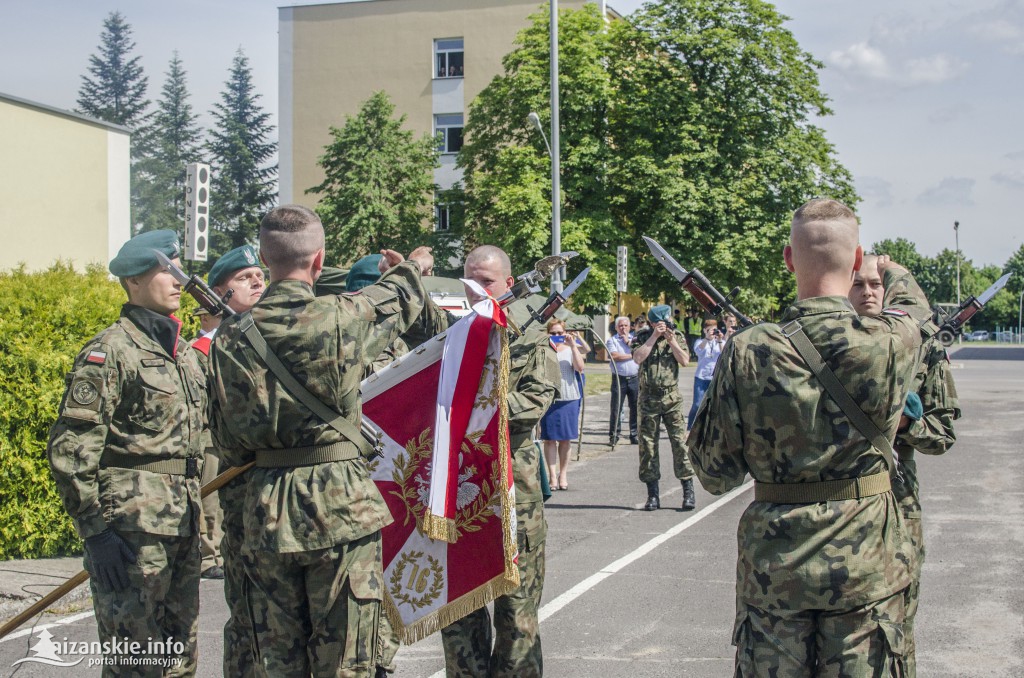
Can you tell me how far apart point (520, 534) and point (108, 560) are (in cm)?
180

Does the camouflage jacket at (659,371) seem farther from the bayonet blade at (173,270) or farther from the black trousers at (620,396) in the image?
the bayonet blade at (173,270)

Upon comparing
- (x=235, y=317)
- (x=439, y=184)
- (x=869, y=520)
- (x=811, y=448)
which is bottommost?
(x=869, y=520)

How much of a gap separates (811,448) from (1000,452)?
13.2m

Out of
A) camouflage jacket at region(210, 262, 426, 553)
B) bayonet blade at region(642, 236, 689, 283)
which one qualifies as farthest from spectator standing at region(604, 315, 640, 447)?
camouflage jacket at region(210, 262, 426, 553)

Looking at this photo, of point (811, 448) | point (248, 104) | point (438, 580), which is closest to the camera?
point (811, 448)

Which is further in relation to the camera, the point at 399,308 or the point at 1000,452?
the point at 1000,452

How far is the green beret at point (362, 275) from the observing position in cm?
458

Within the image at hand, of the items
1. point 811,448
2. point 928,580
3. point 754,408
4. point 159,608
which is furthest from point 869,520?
point 928,580

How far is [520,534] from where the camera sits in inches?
184

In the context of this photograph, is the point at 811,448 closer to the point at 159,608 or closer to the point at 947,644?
the point at 159,608

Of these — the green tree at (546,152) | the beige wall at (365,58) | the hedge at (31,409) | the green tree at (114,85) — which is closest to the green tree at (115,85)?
the green tree at (114,85)

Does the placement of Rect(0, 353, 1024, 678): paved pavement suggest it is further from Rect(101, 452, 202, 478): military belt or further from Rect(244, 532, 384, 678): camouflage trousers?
Rect(244, 532, 384, 678): camouflage trousers

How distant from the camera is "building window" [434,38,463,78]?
147ft

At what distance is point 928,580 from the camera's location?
293 inches
